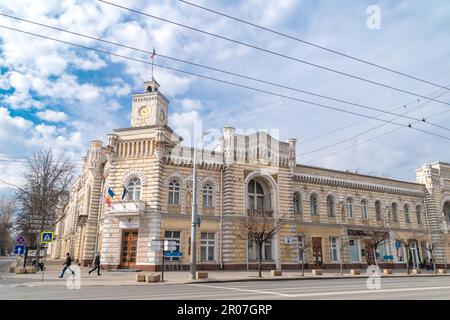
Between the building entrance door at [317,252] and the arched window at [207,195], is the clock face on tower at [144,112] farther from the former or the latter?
the building entrance door at [317,252]

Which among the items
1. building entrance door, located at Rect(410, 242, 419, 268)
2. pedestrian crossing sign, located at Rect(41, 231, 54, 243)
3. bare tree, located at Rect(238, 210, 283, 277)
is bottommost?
building entrance door, located at Rect(410, 242, 419, 268)

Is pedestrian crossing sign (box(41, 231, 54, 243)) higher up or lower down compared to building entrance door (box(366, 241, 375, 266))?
higher up

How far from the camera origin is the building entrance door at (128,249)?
3002cm

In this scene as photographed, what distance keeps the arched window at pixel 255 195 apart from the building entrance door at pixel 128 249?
1194cm

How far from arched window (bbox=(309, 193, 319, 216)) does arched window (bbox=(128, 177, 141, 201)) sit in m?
19.0

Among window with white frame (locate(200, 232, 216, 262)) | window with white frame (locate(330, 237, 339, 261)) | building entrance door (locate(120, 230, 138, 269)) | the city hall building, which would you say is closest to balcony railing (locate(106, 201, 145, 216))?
the city hall building

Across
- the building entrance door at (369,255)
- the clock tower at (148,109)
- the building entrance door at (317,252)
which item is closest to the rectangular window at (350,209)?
the building entrance door at (369,255)

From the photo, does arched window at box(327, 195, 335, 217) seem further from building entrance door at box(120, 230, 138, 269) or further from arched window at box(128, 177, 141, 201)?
building entrance door at box(120, 230, 138, 269)

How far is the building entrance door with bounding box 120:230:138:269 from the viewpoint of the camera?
98.5 feet

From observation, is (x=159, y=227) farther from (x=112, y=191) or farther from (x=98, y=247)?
(x=98, y=247)

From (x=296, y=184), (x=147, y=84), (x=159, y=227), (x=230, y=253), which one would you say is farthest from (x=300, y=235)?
(x=147, y=84)

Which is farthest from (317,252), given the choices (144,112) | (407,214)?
(144,112)

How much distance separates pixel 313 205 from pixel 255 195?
780 centimetres

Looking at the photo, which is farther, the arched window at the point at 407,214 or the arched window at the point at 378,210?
the arched window at the point at 407,214
